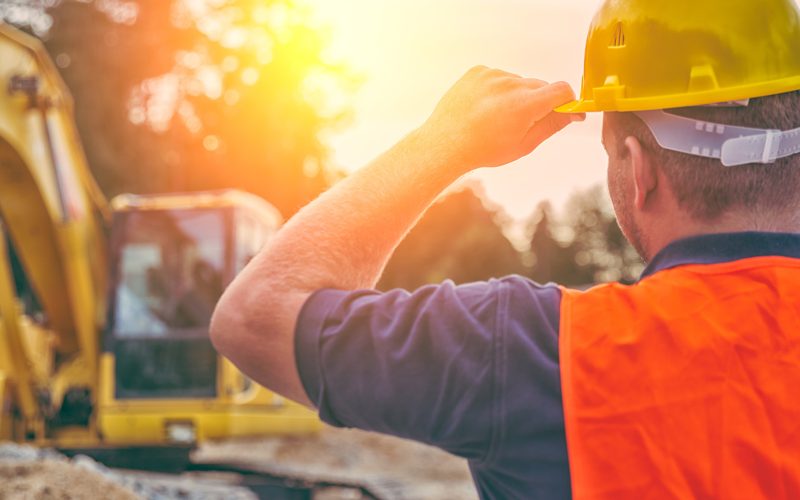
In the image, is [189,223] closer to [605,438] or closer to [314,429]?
[314,429]

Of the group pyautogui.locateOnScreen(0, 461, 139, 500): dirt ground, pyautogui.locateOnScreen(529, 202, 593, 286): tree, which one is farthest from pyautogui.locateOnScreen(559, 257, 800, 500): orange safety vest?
pyautogui.locateOnScreen(529, 202, 593, 286): tree

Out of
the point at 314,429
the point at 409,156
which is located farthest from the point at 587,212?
the point at 409,156

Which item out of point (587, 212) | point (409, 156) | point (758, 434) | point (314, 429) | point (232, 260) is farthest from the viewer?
point (587, 212)

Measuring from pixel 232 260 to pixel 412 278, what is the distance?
30.8 meters

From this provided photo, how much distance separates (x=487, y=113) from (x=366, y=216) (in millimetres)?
247

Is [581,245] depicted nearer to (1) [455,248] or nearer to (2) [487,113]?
(1) [455,248]

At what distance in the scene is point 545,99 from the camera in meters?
1.56

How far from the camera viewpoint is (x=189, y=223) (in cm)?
959

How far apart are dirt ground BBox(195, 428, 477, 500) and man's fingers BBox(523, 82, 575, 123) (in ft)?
36.5

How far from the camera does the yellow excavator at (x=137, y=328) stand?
8812 millimetres

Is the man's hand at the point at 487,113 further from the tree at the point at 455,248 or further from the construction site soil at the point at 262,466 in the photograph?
the tree at the point at 455,248

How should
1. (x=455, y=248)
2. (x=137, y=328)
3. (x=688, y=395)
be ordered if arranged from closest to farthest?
1. (x=688, y=395)
2. (x=137, y=328)
3. (x=455, y=248)

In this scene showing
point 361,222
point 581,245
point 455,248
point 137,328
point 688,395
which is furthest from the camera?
point 581,245

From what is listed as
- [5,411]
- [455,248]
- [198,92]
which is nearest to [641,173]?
[5,411]
